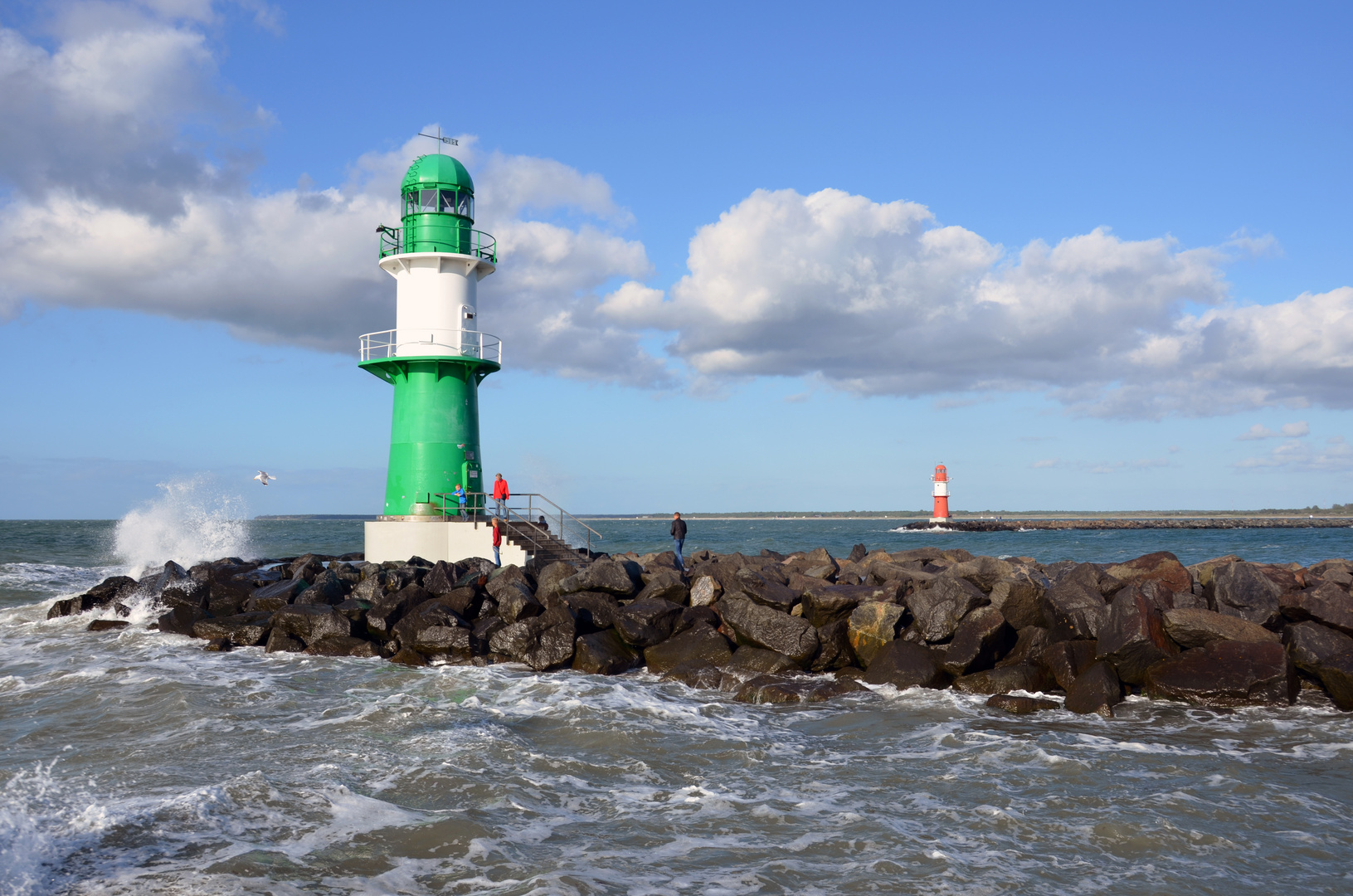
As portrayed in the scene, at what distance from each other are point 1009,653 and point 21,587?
23238mm

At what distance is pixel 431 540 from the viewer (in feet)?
61.1

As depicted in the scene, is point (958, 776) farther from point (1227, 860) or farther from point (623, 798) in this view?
point (623, 798)

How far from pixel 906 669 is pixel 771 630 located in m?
1.80

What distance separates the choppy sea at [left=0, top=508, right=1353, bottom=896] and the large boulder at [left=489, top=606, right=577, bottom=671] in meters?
0.68

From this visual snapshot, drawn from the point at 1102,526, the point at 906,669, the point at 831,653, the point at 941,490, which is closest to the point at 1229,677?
the point at 906,669

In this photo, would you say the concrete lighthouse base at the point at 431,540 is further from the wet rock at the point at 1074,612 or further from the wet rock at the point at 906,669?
the wet rock at the point at 1074,612

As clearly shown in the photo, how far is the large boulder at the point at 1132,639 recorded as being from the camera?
10.0 meters

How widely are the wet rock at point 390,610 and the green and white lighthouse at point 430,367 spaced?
12.6 feet

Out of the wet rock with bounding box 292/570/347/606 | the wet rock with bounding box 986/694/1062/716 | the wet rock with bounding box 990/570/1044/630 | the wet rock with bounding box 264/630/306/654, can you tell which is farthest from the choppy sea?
the wet rock with bounding box 292/570/347/606

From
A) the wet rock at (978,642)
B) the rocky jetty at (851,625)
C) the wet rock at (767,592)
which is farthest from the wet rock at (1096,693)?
the wet rock at (767,592)

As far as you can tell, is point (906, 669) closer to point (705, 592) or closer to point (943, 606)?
point (943, 606)

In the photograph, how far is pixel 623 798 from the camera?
6.71m

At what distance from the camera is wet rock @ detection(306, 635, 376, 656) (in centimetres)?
1302

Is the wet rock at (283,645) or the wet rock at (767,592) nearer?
the wet rock at (767,592)
